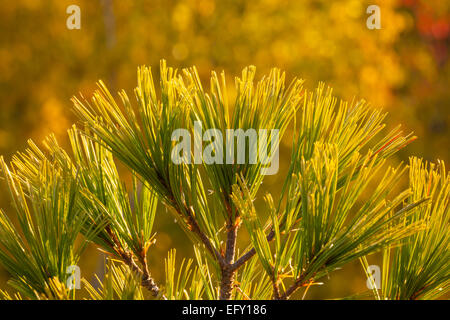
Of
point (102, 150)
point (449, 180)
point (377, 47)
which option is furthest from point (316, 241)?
point (377, 47)

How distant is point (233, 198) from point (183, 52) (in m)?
2.20

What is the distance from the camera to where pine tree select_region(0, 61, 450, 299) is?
0.45 m

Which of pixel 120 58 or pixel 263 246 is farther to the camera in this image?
pixel 120 58

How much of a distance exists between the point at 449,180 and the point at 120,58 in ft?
7.21

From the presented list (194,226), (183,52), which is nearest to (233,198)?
(194,226)

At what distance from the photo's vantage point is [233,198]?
1.58 ft

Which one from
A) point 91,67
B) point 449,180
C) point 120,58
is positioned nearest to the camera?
point 449,180

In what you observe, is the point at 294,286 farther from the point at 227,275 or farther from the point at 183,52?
the point at 183,52

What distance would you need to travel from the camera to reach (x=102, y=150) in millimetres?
593

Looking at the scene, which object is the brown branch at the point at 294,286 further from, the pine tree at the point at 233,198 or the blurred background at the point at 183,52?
the blurred background at the point at 183,52

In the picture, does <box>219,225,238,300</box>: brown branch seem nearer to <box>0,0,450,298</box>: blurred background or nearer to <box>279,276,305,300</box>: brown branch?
<box>279,276,305,300</box>: brown branch

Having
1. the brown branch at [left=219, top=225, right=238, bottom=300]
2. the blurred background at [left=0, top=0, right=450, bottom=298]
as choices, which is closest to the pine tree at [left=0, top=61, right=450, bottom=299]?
the brown branch at [left=219, top=225, right=238, bottom=300]
